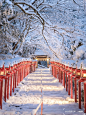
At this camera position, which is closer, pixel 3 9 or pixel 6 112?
pixel 6 112

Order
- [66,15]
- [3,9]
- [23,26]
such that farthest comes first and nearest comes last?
[23,26], [66,15], [3,9]

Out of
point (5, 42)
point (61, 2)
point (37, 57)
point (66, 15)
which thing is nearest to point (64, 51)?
point (66, 15)

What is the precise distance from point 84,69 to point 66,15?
934 centimetres

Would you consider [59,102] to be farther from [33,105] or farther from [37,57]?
[37,57]

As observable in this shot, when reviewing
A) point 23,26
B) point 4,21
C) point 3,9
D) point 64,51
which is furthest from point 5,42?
point 64,51

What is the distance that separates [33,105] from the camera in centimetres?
502

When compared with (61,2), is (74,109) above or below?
below

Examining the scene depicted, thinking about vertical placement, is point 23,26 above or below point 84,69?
above

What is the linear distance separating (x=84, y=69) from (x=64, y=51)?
1330 centimetres

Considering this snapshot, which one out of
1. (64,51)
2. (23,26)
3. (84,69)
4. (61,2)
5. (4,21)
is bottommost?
(84,69)

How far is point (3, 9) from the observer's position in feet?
21.0

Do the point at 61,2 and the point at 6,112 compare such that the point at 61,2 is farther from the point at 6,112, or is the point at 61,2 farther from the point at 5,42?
the point at 6,112

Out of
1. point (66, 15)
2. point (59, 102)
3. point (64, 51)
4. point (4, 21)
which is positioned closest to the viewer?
point (59, 102)

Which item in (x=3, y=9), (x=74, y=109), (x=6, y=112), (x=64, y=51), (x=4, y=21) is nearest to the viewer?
(x=6, y=112)
